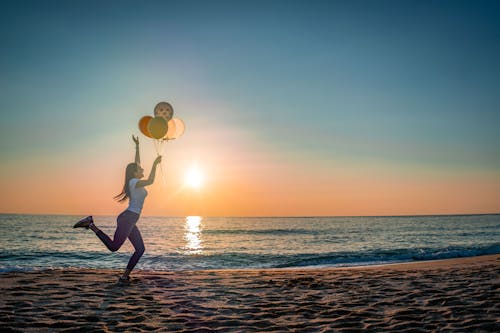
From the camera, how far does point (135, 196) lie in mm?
7723

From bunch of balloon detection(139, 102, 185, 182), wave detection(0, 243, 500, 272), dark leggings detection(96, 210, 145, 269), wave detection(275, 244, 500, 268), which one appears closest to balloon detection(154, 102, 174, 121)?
bunch of balloon detection(139, 102, 185, 182)

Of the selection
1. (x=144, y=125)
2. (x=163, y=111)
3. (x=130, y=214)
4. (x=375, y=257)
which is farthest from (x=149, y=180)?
(x=375, y=257)

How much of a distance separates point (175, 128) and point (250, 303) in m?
5.36

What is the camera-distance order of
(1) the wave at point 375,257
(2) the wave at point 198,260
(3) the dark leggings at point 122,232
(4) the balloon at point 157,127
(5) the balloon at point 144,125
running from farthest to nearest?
1. (1) the wave at point 375,257
2. (2) the wave at point 198,260
3. (5) the balloon at point 144,125
4. (4) the balloon at point 157,127
5. (3) the dark leggings at point 122,232

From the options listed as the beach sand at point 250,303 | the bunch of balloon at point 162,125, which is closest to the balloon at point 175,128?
the bunch of balloon at point 162,125

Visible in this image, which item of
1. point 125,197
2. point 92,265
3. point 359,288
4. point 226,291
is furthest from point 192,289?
point 92,265

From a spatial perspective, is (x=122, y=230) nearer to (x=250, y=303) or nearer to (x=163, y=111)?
(x=250, y=303)

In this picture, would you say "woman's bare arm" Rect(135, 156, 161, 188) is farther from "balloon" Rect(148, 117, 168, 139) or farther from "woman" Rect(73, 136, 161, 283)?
"balloon" Rect(148, 117, 168, 139)

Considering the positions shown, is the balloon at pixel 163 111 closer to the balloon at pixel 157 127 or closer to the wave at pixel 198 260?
the balloon at pixel 157 127

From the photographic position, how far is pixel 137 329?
495cm

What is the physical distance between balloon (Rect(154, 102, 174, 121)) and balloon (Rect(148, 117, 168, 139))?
72 cm

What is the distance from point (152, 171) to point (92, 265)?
490 inches

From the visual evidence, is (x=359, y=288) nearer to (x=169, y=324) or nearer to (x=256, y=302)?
(x=256, y=302)

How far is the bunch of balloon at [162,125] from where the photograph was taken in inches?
362
